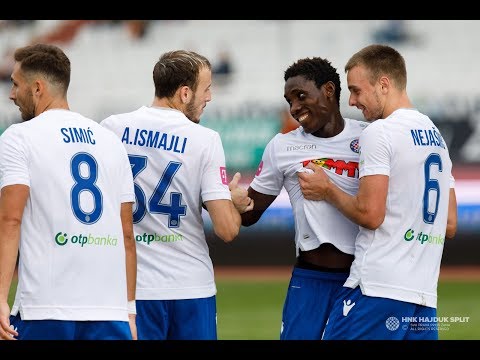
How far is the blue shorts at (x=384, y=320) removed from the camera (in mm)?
5121

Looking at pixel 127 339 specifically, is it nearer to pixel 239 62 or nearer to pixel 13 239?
pixel 13 239

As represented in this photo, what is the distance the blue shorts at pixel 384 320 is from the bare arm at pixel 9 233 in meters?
1.78

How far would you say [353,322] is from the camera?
5.18m

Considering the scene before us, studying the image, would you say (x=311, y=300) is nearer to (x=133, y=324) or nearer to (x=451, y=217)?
(x=451, y=217)

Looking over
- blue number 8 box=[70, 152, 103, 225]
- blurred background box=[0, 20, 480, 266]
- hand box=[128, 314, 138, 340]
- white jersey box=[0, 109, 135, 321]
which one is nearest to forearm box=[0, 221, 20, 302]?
white jersey box=[0, 109, 135, 321]

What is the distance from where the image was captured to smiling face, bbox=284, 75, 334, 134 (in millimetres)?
5617

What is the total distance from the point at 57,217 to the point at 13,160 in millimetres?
310

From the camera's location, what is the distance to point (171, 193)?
17.0 feet

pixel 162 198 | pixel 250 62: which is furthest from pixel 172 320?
pixel 250 62

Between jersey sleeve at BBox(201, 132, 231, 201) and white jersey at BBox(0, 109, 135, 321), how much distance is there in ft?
2.31

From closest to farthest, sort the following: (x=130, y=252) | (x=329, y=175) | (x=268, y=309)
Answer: (x=130, y=252), (x=329, y=175), (x=268, y=309)

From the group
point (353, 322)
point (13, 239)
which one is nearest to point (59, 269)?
point (13, 239)

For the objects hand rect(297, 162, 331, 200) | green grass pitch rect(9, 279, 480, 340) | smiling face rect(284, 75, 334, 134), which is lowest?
green grass pitch rect(9, 279, 480, 340)

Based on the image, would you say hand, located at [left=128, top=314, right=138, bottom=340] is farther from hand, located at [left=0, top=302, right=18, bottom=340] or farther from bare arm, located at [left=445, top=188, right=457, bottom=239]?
bare arm, located at [left=445, top=188, right=457, bottom=239]
